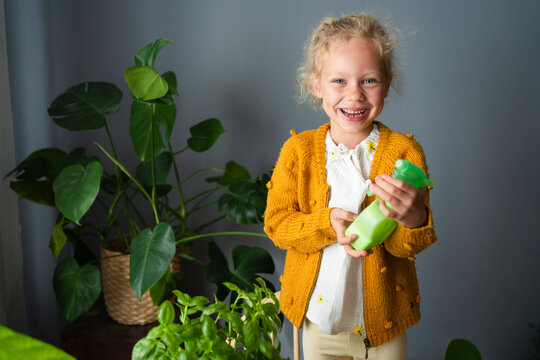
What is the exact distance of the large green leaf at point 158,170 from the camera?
156cm

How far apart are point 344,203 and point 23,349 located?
0.76m

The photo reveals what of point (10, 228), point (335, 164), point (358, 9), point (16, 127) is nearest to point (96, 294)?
point (10, 228)

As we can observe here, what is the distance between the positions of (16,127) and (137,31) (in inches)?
22.0

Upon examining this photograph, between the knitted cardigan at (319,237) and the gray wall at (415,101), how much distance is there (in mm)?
712

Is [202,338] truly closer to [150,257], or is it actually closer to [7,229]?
[150,257]

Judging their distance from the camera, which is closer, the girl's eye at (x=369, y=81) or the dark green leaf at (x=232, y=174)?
the girl's eye at (x=369, y=81)

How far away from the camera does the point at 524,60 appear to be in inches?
63.9

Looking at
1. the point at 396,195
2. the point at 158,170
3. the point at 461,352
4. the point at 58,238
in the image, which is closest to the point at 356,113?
the point at 396,195

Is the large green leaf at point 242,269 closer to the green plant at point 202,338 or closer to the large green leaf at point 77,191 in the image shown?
the large green leaf at point 77,191

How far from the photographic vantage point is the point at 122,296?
156 centimetres

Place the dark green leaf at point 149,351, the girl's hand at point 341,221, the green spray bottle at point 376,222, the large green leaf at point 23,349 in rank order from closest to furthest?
the large green leaf at point 23,349 < the dark green leaf at point 149,351 < the green spray bottle at point 376,222 < the girl's hand at point 341,221

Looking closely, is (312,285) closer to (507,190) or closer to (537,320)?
(507,190)

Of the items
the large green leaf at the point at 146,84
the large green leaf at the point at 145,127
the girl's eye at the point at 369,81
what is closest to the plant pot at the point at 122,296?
the large green leaf at the point at 145,127

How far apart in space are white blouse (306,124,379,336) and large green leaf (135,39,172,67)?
2.23 feet
